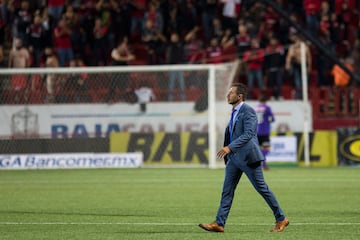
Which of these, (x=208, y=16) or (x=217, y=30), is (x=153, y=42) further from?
(x=208, y=16)

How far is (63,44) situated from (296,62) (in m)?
7.55

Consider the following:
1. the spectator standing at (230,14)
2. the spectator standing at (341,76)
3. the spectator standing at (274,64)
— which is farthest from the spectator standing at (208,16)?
the spectator standing at (341,76)

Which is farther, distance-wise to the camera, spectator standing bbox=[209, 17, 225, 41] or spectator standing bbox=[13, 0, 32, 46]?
spectator standing bbox=[13, 0, 32, 46]

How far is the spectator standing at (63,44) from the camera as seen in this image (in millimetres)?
31136

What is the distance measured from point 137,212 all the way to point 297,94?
15240 millimetres

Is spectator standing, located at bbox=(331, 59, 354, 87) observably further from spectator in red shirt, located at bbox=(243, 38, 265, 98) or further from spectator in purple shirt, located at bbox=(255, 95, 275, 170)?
spectator in purple shirt, located at bbox=(255, 95, 275, 170)

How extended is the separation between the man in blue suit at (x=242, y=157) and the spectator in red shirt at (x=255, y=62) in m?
18.0

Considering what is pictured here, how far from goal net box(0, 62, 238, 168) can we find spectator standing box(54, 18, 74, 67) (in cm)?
229

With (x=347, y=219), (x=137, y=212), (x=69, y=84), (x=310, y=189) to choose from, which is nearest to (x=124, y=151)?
(x=69, y=84)

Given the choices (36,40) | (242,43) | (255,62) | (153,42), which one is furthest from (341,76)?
(36,40)

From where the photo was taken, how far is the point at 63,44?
31.2 metres

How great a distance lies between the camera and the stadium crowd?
30562mm

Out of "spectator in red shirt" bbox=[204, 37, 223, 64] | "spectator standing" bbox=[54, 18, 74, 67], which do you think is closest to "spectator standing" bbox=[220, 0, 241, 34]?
"spectator in red shirt" bbox=[204, 37, 223, 64]

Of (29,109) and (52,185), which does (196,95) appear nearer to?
(29,109)
